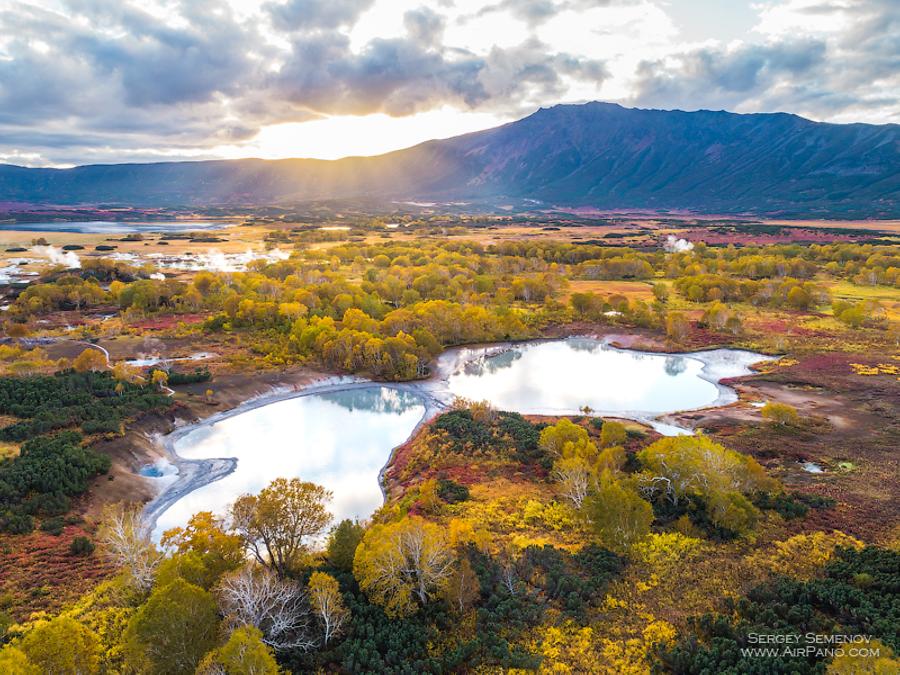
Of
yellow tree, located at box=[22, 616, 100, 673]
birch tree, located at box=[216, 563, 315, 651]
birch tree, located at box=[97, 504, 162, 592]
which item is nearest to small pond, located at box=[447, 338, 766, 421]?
birch tree, located at box=[216, 563, 315, 651]

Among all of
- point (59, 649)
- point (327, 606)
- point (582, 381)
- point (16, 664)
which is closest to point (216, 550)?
point (327, 606)

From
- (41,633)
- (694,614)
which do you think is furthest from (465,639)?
(41,633)

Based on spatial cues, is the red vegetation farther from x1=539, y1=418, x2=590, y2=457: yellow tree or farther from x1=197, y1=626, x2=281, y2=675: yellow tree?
x1=539, y1=418, x2=590, y2=457: yellow tree

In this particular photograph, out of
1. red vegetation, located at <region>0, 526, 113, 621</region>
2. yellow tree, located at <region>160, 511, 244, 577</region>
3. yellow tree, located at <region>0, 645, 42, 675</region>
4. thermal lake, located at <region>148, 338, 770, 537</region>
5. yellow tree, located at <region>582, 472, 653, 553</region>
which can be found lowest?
thermal lake, located at <region>148, 338, 770, 537</region>

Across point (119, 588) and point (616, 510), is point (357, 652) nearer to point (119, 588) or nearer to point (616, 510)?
point (119, 588)

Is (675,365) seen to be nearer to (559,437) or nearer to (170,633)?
(559,437)
